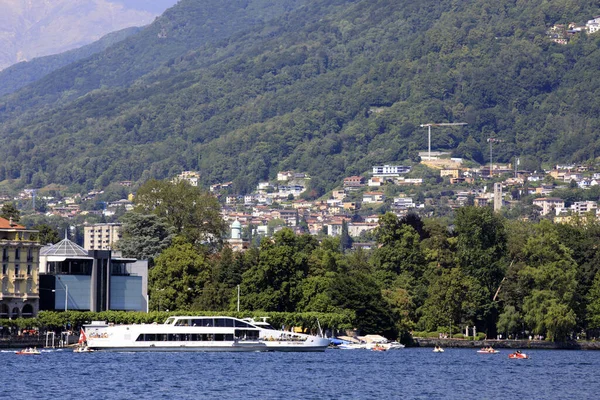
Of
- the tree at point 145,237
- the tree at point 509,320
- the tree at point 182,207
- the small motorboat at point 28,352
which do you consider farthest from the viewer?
the tree at point 182,207

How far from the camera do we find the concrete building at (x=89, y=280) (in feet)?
398

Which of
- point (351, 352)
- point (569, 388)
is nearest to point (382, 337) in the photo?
point (351, 352)

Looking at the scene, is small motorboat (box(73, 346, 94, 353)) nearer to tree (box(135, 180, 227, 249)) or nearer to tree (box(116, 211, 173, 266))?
tree (box(116, 211, 173, 266))

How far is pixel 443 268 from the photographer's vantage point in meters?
136

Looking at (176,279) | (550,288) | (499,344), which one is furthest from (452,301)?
(176,279)

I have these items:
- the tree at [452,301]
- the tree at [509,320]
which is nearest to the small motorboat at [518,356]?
the tree at [452,301]

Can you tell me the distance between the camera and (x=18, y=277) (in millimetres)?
117938

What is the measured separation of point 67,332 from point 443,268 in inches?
1479

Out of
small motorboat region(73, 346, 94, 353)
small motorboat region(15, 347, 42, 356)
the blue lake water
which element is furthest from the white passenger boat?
small motorboat region(15, 347, 42, 356)

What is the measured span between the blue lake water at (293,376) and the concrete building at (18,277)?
407 inches

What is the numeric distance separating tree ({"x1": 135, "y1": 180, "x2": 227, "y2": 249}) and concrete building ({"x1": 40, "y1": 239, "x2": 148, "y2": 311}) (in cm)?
2277

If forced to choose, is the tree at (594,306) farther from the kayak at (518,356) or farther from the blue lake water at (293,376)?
the kayak at (518,356)

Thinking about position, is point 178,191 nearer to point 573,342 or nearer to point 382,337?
point 382,337

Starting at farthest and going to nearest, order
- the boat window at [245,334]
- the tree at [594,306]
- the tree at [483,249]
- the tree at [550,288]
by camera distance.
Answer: the tree at [483,249] → the tree at [594,306] → the tree at [550,288] → the boat window at [245,334]
